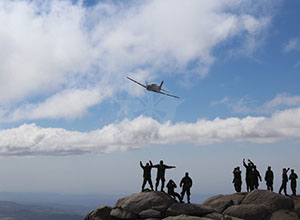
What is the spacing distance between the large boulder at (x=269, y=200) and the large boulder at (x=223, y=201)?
2.15 ft

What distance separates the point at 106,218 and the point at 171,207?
5968mm

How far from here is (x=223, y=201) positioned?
23938 millimetres

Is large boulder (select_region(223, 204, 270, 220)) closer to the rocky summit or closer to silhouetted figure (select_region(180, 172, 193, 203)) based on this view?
the rocky summit

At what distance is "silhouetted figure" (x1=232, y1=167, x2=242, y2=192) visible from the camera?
28156 mm

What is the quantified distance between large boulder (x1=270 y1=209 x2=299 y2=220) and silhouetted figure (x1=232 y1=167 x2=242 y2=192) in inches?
238

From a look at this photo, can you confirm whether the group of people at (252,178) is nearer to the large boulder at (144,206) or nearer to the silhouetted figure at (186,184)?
the silhouetted figure at (186,184)

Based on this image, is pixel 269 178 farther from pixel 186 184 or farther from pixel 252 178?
pixel 186 184

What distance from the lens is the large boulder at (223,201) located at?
23.4 metres

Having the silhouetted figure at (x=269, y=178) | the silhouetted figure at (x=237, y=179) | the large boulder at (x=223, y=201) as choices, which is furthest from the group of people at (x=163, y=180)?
the silhouetted figure at (x=269, y=178)

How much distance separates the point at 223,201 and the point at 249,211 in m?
2.67

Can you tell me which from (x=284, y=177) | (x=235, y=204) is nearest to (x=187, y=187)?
(x=235, y=204)

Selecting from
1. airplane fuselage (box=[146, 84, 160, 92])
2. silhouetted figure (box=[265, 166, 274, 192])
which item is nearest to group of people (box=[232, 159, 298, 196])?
silhouetted figure (box=[265, 166, 274, 192])

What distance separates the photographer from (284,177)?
28.8 m

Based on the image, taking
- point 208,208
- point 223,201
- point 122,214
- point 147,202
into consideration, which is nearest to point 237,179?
point 223,201
